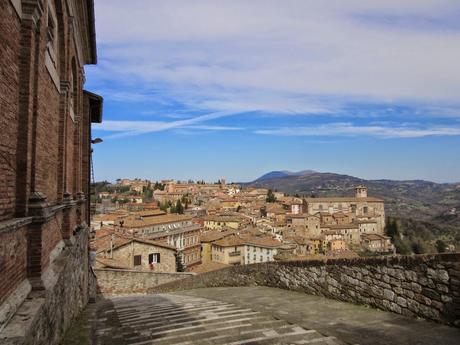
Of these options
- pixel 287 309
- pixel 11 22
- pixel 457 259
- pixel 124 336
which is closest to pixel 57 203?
pixel 124 336

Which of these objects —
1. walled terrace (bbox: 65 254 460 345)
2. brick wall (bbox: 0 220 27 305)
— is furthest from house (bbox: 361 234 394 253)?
brick wall (bbox: 0 220 27 305)

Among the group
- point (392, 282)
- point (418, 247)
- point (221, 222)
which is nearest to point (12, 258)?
point (392, 282)

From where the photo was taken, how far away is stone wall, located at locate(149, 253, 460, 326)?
17.3ft

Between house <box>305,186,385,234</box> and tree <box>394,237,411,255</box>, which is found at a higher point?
house <box>305,186,385,234</box>

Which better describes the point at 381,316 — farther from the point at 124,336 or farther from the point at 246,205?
the point at 246,205

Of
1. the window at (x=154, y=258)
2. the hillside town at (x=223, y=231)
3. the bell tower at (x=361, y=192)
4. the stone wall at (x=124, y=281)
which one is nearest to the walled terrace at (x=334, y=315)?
the hillside town at (x=223, y=231)

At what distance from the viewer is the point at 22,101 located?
484 centimetres

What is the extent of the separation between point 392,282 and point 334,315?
1121mm

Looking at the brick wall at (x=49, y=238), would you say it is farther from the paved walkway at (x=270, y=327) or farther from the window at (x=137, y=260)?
the window at (x=137, y=260)

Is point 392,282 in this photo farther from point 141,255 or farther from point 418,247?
point 418,247

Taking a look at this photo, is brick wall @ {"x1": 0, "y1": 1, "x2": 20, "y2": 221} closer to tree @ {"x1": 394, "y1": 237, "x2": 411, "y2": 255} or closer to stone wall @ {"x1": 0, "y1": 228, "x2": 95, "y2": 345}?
stone wall @ {"x1": 0, "y1": 228, "x2": 95, "y2": 345}

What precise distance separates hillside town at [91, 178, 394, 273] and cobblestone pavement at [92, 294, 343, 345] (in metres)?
6.89

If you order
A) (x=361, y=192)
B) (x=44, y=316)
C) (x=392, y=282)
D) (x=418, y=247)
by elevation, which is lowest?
(x=418, y=247)

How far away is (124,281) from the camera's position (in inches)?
914
